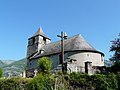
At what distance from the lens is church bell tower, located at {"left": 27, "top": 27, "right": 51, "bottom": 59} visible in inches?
1908

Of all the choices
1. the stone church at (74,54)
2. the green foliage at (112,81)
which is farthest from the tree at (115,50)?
the green foliage at (112,81)

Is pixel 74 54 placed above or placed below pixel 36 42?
below

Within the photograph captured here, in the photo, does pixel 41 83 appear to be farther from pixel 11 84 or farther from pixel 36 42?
A: pixel 36 42

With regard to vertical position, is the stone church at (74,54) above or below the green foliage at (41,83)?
above

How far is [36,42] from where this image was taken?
1940 inches

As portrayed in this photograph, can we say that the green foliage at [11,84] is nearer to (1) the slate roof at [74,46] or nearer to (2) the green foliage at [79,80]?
(2) the green foliage at [79,80]

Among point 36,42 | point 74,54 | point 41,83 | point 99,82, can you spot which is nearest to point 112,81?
point 99,82

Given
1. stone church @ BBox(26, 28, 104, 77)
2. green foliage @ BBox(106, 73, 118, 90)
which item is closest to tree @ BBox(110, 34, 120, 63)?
stone church @ BBox(26, 28, 104, 77)

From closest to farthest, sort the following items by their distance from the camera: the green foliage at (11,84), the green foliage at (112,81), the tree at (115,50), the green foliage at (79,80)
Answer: the green foliage at (112,81)
the green foliage at (79,80)
the green foliage at (11,84)
the tree at (115,50)

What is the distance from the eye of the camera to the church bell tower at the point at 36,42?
4847 cm

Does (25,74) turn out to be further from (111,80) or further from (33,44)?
(33,44)

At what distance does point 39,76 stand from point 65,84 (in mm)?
2773

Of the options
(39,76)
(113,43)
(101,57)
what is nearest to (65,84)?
(39,76)

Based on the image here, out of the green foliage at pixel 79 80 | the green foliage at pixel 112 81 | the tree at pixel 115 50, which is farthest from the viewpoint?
the tree at pixel 115 50
